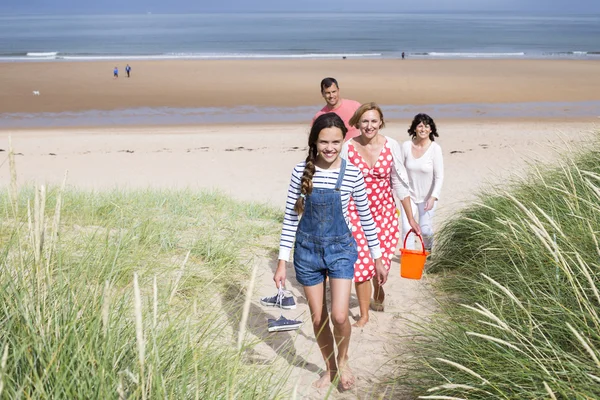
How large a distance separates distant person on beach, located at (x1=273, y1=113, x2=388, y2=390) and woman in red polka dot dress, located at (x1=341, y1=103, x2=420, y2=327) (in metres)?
1.03

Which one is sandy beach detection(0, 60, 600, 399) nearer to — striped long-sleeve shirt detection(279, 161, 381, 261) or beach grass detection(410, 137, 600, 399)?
beach grass detection(410, 137, 600, 399)

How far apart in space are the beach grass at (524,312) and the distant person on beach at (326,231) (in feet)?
1.80

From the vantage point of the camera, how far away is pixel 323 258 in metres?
4.55

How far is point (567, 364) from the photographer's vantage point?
3.09m

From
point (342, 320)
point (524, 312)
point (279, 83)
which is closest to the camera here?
point (524, 312)

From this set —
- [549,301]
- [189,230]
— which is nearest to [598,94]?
[189,230]

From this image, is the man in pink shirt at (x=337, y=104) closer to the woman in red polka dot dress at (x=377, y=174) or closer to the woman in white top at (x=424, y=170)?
the woman in white top at (x=424, y=170)

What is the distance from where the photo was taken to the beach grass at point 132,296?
Answer: 263 cm

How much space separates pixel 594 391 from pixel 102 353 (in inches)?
79.8

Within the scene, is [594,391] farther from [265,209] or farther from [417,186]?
[265,209]

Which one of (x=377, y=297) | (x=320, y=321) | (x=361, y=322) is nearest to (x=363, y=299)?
(x=361, y=322)

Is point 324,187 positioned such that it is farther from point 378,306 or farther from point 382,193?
point 378,306

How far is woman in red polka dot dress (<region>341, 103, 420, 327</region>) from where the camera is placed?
18.7ft

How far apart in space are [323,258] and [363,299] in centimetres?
132
